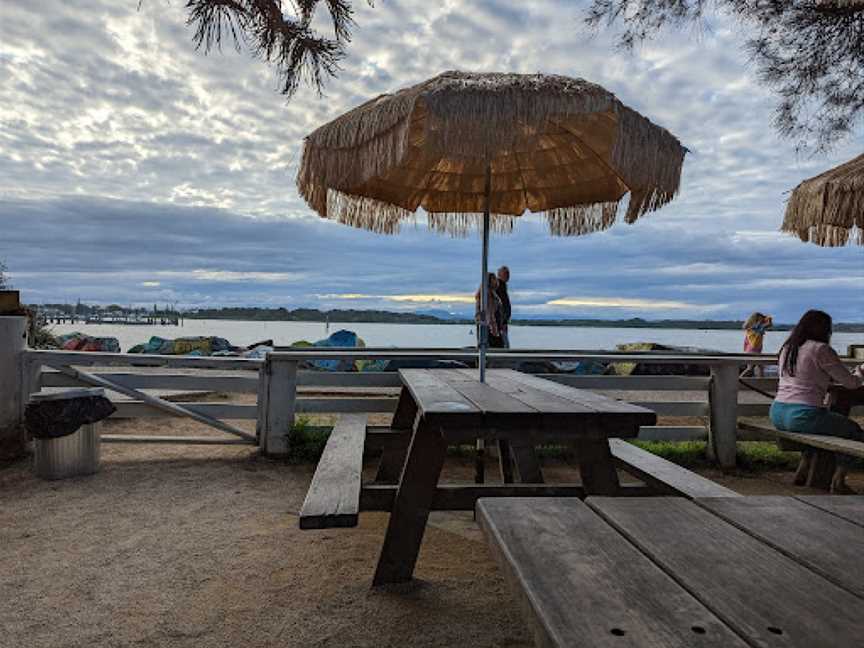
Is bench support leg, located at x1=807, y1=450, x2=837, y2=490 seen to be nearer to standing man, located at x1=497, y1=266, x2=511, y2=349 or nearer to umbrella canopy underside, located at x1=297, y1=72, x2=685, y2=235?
umbrella canopy underside, located at x1=297, y1=72, x2=685, y2=235

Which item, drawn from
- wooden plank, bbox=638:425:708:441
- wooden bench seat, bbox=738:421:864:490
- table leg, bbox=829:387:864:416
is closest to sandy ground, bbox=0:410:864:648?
wooden plank, bbox=638:425:708:441

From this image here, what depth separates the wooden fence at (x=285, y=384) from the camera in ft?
17.7

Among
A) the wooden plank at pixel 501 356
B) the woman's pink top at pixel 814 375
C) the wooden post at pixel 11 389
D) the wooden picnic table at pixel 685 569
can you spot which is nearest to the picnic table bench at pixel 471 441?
the wooden picnic table at pixel 685 569

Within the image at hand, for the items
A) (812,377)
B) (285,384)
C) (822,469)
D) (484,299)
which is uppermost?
(484,299)

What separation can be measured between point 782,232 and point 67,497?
6.00 meters

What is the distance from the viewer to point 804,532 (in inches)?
53.4

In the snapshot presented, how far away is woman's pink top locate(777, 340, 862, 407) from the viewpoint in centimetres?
432

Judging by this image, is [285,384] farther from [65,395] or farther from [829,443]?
[829,443]

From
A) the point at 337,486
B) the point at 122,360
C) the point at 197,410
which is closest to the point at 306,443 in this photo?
the point at 197,410

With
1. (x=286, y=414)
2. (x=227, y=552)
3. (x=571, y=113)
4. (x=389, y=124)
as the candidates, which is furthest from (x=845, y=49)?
(x=227, y=552)

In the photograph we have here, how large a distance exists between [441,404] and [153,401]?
3585 millimetres

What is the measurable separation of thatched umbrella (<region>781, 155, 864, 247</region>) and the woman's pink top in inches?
53.7

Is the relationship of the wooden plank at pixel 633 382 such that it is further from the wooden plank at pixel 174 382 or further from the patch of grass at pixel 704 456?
the wooden plank at pixel 174 382

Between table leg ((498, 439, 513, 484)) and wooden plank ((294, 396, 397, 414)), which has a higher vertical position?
wooden plank ((294, 396, 397, 414))
